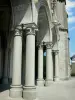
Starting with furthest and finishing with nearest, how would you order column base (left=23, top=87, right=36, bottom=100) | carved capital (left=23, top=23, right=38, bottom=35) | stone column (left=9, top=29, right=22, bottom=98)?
carved capital (left=23, top=23, right=38, bottom=35), stone column (left=9, top=29, right=22, bottom=98), column base (left=23, top=87, right=36, bottom=100)

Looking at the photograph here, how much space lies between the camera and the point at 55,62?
27.6 meters

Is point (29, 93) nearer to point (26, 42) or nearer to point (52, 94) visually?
point (52, 94)

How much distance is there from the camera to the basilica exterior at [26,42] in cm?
1191

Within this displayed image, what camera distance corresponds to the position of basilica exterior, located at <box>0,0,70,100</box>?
469 inches

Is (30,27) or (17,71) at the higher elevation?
(30,27)

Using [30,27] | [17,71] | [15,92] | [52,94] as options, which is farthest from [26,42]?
[52,94]

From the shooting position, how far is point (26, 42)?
12.3 meters

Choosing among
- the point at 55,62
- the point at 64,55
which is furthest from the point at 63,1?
the point at 55,62

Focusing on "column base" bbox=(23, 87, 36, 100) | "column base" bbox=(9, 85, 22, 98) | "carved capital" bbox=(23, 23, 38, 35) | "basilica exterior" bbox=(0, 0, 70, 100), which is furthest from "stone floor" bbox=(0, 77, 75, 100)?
"carved capital" bbox=(23, 23, 38, 35)

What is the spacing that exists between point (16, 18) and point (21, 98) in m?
4.47

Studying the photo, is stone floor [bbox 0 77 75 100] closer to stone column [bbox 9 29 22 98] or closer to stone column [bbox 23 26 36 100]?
stone column [bbox 9 29 22 98]

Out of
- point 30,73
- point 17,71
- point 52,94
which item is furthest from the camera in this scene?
point 52,94

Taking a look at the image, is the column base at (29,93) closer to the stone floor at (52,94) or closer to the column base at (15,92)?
the column base at (15,92)

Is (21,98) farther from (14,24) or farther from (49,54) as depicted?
(49,54)
